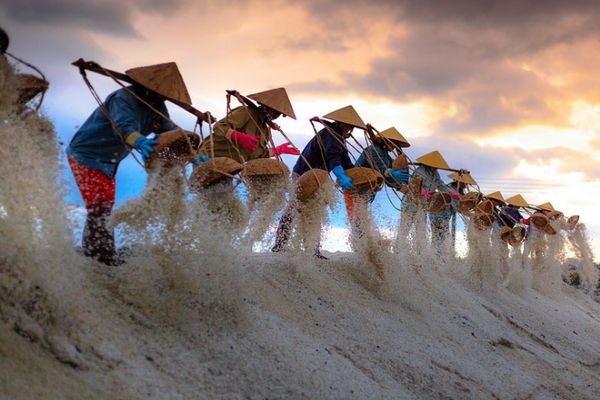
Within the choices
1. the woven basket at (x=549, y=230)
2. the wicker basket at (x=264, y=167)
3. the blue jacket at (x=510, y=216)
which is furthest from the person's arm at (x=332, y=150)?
the woven basket at (x=549, y=230)

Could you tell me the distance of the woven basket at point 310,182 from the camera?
211 inches

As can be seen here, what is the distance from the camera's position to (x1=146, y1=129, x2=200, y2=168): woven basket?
12.8 feet

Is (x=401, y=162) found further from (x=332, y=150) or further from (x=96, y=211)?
(x=96, y=211)

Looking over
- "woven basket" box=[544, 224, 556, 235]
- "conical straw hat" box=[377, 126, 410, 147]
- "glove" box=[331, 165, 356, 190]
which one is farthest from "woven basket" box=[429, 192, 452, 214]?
"woven basket" box=[544, 224, 556, 235]

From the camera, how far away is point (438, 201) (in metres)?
8.00

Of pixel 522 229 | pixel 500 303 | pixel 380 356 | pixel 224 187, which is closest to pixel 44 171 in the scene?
pixel 224 187

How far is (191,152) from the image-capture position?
3975 millimetres

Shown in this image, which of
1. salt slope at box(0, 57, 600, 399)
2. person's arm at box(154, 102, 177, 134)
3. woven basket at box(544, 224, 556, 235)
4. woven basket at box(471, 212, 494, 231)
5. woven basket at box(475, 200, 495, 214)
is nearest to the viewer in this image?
salt slope at box(0, 57, 600, 399)

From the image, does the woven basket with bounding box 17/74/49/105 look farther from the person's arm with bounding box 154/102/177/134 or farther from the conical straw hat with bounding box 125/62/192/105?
the person's arm with bounding box 154/102/177/134

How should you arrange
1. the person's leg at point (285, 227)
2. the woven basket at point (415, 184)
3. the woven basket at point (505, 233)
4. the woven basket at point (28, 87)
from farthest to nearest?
the woven basket at point (505, 233), the woven basket at point (415, 184), the person's leg at point (285, 227), the woven basket at point (28, 87)

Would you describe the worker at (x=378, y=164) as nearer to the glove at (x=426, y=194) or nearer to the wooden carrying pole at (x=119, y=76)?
the glove at (x=426, y=194)

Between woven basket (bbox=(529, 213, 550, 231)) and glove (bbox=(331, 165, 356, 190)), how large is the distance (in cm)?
736

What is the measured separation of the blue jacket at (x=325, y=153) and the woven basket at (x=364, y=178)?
0.20m

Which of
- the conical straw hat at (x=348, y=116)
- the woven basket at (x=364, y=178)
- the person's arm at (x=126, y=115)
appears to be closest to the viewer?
the person's arm at (x=126, y=115)
